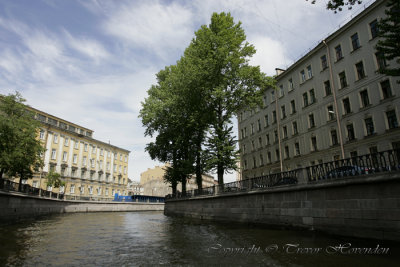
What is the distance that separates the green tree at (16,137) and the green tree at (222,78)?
16.9 metres

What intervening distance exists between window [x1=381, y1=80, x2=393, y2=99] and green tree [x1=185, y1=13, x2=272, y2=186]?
9768mm

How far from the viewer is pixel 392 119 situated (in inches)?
935

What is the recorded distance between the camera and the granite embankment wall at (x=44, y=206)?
22.4 m

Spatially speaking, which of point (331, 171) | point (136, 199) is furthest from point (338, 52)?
point (136, 199)

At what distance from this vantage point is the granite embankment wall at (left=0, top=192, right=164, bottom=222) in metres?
22.4

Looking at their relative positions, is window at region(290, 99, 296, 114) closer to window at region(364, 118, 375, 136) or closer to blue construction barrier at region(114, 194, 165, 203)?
window at region(364, 118, 375, 136)

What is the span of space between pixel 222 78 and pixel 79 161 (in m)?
47.5

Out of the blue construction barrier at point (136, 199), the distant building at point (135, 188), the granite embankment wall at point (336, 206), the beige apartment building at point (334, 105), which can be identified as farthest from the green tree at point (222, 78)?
the distant building at point (135, 188)

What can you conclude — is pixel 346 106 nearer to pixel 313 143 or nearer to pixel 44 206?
pixel 313 143

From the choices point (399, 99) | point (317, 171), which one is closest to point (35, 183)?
point (317, 171)

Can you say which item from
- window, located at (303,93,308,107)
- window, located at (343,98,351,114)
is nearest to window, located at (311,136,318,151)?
window, located at (303,93,308,107)

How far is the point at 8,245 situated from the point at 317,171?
13.4m

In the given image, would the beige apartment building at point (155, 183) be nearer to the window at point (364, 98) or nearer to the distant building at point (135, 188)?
the distant building at point (135, 188)

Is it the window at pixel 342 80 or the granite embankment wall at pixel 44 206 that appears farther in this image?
the window at pixel 342 80
